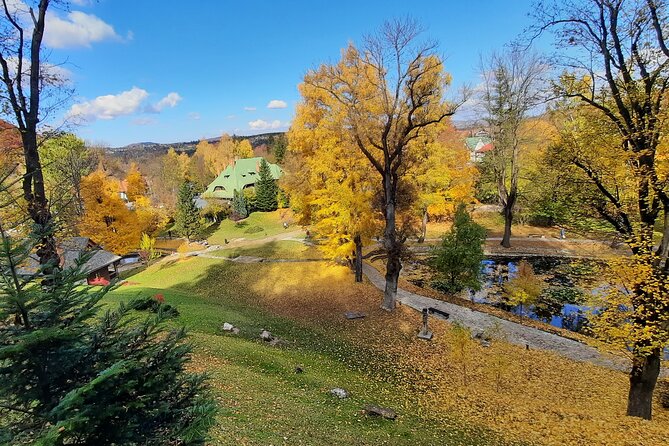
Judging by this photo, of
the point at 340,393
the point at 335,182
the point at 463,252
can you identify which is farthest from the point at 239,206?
the point at 340,393

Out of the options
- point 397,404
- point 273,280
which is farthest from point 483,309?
point 273,280

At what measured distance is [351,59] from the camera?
69.6 ft

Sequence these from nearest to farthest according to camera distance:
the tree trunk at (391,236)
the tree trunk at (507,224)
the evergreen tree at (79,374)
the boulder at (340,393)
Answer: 1. the evergreen tree at (79,374)
2. the boulder at (340,393)
3. the tree trunk at (391,236)
4. the tree trunk at (507,224)

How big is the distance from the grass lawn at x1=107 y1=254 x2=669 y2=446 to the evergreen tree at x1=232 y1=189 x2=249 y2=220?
37.0 meters

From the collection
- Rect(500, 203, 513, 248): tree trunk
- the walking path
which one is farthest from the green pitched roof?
the walking path

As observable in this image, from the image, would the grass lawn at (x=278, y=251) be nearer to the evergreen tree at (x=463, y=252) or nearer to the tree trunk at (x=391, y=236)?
the tree trunk at (x=391, y=236)

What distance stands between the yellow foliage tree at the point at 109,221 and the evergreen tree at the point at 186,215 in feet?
33.9

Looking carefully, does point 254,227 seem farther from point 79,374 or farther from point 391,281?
point 79,374

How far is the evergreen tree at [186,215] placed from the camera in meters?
45.2

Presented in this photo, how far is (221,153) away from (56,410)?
93.9m

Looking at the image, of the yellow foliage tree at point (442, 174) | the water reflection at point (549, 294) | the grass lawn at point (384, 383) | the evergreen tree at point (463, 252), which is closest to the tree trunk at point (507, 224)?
the water reflection at point (549, 294)

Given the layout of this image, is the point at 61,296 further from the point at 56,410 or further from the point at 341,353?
the point at 341,353

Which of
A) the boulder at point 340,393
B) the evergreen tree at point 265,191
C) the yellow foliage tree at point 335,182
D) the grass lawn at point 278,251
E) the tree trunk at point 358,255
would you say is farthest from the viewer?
the evergreen tree at point 265,191

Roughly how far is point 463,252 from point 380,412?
12568mm
